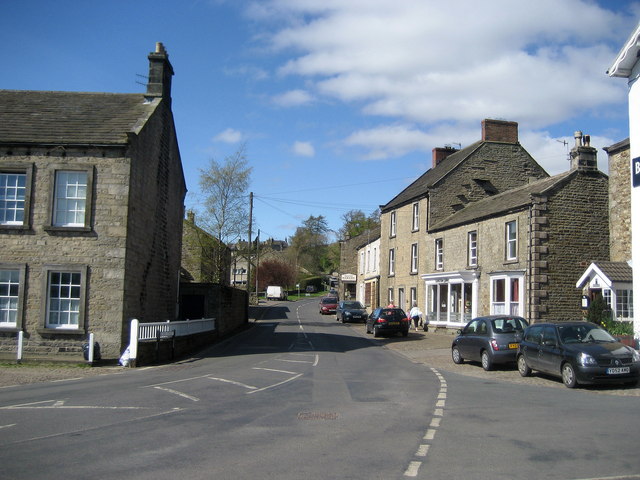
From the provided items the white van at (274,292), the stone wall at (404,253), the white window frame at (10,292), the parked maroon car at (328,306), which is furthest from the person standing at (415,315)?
the white van at (274,292)

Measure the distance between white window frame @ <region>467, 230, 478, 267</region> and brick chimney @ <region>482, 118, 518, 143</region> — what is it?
31.0 feet

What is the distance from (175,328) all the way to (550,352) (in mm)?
12868

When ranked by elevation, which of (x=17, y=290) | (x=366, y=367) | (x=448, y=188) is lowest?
(x=366, y=367)

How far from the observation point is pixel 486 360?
17.7m

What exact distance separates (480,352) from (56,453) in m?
13.7

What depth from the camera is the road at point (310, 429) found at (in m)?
6.64

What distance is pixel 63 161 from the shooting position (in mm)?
19281

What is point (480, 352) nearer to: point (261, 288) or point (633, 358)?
point (633, 358)

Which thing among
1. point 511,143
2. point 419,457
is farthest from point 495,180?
point 419,457

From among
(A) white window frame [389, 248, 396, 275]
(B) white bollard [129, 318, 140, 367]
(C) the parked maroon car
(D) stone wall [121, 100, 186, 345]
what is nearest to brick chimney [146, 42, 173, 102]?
(D) stone wall [121, 100, 186, 345]

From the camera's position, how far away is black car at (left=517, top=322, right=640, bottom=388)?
511 inches

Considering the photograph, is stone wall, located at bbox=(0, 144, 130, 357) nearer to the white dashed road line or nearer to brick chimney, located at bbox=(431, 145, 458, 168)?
the white dashed road line

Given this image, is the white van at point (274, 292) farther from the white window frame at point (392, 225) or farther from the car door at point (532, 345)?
the car door at point (532, 345)

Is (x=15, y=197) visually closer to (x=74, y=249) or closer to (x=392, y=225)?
(x=74, y=249)
